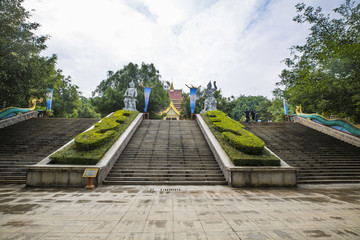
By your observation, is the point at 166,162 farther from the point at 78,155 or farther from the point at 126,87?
the point at 126,87

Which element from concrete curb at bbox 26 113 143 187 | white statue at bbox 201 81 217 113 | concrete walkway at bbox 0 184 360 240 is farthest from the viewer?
white statue at bbox 201 81 217 113

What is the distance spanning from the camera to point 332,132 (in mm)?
12438

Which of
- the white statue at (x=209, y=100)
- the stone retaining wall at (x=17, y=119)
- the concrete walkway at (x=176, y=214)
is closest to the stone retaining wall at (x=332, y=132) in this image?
the concrete walkway at (x=176, y=214)

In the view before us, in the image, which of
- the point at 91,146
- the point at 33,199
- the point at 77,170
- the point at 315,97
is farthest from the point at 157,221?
the point at 315,97

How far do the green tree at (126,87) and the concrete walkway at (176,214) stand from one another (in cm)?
1688

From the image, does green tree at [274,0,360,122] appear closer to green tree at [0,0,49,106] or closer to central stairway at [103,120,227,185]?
central stairway at [103,120,227,185]

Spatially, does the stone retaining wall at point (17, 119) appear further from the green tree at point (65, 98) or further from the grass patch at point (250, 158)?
the grass patch at point (250, 158)

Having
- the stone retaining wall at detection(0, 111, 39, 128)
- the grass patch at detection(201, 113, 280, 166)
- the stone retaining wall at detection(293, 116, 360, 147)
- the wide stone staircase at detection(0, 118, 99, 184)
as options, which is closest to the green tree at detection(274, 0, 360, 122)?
the stone retaining wall at detection(293, 116, 360, 147)

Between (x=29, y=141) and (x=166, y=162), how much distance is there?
814 cm

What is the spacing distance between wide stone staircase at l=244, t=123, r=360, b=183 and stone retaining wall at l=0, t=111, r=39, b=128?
1813cm

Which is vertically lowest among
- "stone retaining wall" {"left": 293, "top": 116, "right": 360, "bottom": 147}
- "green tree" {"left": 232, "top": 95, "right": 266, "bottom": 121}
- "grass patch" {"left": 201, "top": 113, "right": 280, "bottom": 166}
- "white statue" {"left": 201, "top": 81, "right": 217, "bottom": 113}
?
"grass patch" {"left": 201, "top": 113, "right": 280, "bottom": 166}

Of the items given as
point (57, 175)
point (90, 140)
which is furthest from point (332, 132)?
point (57, 175)

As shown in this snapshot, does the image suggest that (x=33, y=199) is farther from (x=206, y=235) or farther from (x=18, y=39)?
(x=18, y=39)

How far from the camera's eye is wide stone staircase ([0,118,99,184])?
693 centimetres
